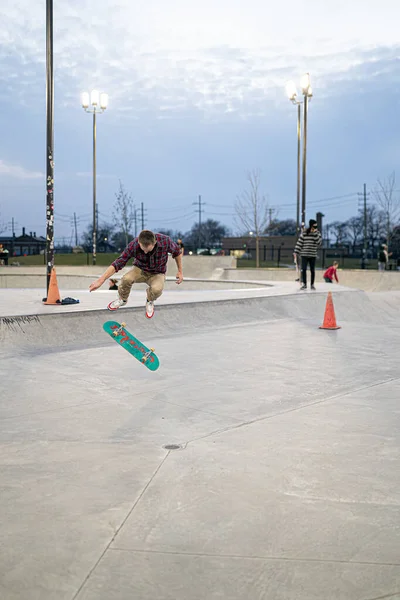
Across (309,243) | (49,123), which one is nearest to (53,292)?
(49,123)

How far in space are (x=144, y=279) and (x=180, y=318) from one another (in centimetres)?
353

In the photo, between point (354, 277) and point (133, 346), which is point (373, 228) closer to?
point (354, 277)

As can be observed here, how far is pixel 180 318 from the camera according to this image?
11.1 meters

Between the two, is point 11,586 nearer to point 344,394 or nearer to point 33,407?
point 33,407

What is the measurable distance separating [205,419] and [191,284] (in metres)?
16.3

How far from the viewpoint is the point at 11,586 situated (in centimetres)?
240

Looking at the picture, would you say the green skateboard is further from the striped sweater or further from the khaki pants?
the striped sweater

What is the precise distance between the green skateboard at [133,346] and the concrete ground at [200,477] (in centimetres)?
21

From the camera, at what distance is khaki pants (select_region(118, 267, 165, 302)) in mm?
7406

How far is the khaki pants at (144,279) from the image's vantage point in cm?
741

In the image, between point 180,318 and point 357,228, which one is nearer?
point 180,318

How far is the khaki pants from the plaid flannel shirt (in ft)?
0.31

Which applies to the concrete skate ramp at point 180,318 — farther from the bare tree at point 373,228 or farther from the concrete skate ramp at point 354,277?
the bare tree at point 373,228

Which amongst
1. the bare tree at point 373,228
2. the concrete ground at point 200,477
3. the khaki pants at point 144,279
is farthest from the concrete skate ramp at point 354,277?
the bare tree at point 373,228
